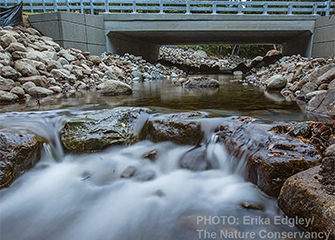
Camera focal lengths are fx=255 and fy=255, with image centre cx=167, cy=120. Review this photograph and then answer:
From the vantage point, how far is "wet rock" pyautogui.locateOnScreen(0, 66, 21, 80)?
643 centimetres

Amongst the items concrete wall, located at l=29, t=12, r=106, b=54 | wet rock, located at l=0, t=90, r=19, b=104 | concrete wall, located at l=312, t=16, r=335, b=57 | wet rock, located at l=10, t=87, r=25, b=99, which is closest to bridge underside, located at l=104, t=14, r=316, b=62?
concrete wall, located at l=312, t=16, r=335, b=57

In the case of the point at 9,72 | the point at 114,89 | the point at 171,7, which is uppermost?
the point at 171,7

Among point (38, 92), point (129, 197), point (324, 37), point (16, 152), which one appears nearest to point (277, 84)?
point (129, 197)

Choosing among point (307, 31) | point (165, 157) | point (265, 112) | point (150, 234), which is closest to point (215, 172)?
point (165, 157)

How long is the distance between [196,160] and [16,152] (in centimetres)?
212

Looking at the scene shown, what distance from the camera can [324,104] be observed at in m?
4.46

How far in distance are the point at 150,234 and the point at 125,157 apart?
52.0 inches

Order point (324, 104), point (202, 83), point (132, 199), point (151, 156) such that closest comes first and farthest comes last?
1. point (132, 199)
2. point (151, 156)
3. point (324, 104)
4. point (202, 83)

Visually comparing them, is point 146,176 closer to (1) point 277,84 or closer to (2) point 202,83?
(1) point 277,84

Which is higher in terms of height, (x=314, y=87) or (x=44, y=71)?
(x=44, y=71)

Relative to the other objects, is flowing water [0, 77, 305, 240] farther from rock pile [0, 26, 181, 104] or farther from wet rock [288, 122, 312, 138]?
rock pile [0, 26, 181, 104]

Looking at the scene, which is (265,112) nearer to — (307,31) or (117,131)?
(117,131)

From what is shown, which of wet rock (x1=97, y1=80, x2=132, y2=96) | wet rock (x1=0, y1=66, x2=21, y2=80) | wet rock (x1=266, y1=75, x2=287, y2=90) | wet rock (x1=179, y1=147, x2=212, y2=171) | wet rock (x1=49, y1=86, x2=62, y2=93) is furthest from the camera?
wet rock (x1=266, y1=75, x2=287, y2=90)

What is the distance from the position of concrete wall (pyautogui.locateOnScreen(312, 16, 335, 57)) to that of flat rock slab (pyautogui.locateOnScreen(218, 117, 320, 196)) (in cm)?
1179
